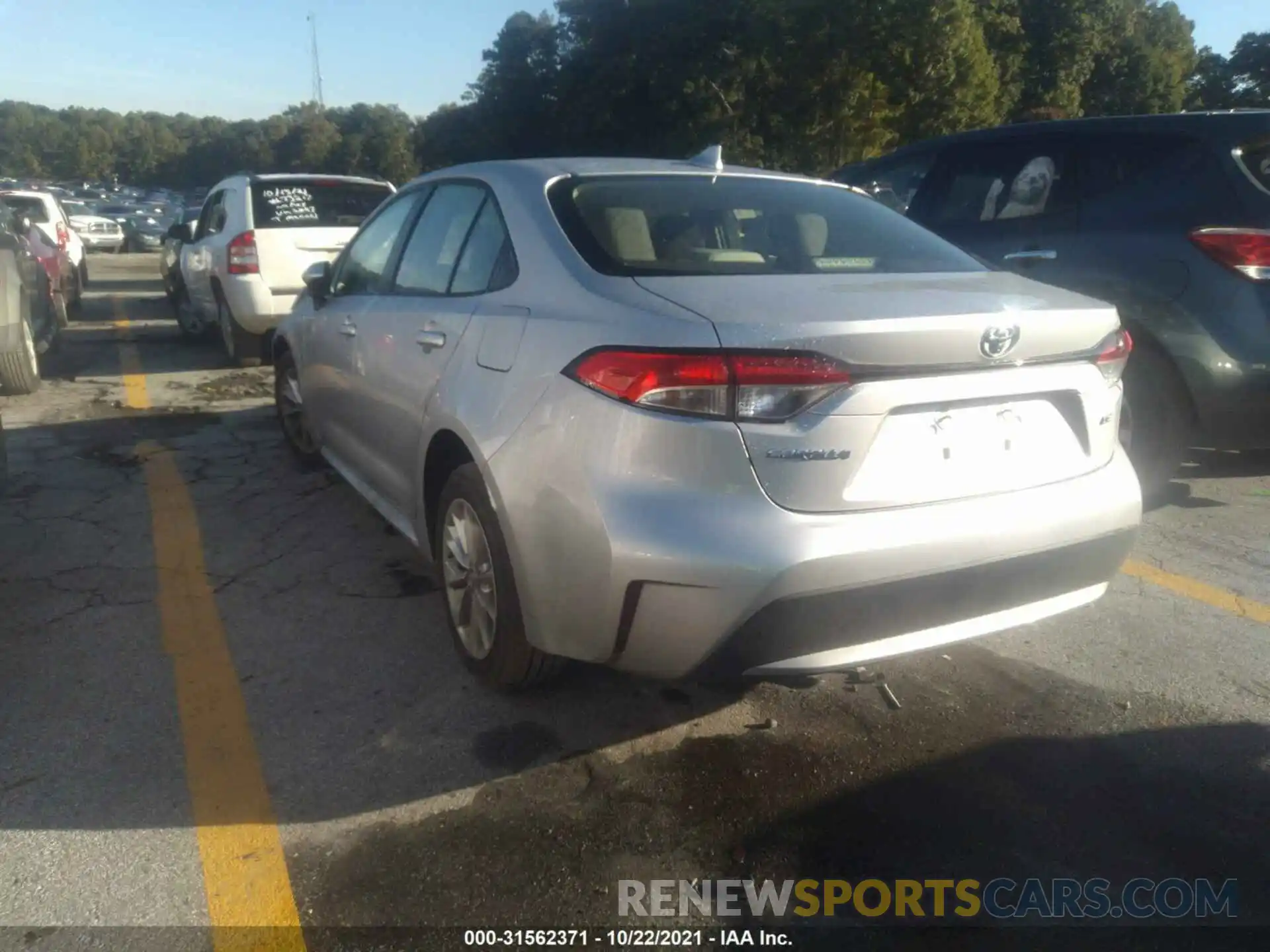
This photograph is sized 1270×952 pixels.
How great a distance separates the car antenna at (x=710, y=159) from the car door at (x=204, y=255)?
6.79 metres

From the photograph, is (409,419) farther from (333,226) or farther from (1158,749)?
(333,226)

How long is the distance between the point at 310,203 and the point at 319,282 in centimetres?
484

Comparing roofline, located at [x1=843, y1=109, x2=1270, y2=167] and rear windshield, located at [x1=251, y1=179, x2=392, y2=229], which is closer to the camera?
roofline, located at [x1=843, y1=109, x2=1270, y2=167]

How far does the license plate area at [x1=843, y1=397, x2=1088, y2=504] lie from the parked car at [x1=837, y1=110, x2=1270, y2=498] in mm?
2158

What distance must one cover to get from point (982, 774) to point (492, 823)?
1330 millimetres

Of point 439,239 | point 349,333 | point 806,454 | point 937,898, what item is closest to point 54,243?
point 349,333

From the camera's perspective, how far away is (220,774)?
301cm

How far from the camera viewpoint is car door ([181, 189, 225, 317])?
9.86 meters

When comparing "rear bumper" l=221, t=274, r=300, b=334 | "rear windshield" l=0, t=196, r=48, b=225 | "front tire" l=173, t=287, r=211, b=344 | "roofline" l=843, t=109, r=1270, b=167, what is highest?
"roofline" l=843, t=109, r=1270, b=167

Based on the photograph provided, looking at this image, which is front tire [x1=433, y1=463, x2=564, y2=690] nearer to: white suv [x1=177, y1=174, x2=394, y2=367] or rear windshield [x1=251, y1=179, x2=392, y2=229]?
white suv [x1=177, y1=174, x2=394, y2=367]

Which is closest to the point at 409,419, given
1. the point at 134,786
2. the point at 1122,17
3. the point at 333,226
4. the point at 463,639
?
the point at 463,639

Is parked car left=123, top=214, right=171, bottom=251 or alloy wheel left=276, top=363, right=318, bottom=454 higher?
alloy wheel left=276, top=363, right=318, bottom=454

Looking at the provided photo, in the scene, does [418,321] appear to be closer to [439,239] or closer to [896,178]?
[439,239]

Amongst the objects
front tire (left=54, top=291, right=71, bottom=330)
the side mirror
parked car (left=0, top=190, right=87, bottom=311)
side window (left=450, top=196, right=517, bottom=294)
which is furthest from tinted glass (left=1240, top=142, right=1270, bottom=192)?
parked car (left=0, top=190, right=87, bottom=311)
